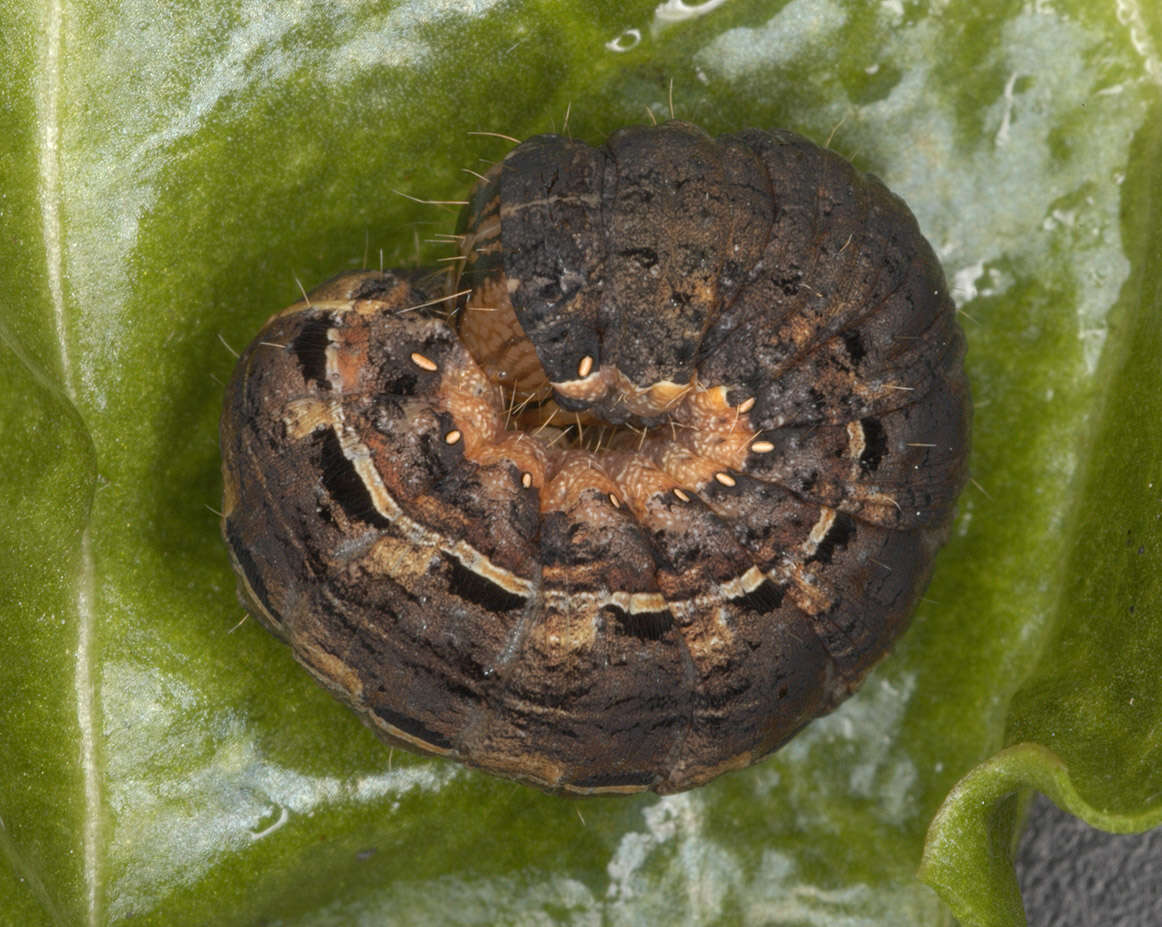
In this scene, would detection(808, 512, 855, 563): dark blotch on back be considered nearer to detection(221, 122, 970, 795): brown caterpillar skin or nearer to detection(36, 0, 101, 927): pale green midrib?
detection(221, 122, 970, 795): brown caterpillar skin

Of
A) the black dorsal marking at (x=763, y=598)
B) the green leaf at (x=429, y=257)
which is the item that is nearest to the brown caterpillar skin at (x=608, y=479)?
the black dorsal marking at (x=763, y=598)

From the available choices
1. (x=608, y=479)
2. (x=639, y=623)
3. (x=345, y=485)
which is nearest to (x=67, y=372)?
(x=345, y=485)

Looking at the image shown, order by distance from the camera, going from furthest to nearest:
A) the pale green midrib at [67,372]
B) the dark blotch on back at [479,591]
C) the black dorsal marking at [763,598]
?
the pale green midrib at [67,372] → the black dorsal marking at [763,598] → the dark blotch on back at [479,591]

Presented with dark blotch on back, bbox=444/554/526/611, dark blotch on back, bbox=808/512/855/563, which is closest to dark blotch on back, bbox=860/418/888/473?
dark blotch on back, bbox=808/512/855/563

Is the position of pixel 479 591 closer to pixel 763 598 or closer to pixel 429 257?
pixel 763 598

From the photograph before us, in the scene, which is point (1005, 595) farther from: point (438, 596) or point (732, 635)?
point (438, 596)

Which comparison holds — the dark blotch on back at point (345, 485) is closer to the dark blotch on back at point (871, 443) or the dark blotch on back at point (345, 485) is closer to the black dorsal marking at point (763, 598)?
the black dorsal marking at point (763, 598)
